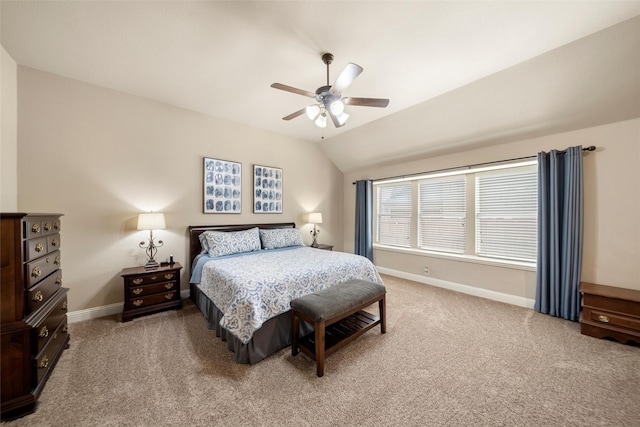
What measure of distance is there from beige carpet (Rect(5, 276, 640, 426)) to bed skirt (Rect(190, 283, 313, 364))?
8cm

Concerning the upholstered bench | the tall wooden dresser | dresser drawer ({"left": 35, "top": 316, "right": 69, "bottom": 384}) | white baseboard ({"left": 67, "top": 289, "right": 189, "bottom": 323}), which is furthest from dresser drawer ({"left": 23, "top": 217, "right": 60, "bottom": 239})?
the upholstered bench

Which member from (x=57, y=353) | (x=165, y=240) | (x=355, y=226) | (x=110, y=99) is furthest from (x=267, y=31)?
(x=355, y=226)

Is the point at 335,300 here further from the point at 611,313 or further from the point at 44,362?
the point at 611,313

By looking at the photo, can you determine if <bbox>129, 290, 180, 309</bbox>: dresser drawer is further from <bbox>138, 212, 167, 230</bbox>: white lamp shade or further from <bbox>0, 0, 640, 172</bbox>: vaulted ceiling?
<bbox>0, 0, 640, 172</bbox>: vaulted ceiling

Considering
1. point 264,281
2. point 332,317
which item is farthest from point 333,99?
point 332,317

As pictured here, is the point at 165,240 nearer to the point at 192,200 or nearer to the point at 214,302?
the point at 192,200

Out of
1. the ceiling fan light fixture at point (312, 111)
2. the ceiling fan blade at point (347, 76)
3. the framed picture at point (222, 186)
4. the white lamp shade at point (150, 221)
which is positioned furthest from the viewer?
the framed picture at point (222, 186)

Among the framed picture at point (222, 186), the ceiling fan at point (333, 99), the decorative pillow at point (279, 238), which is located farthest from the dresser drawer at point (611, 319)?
the framed picture at point (222, 186)

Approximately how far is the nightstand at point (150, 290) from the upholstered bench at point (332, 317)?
6.30 feet

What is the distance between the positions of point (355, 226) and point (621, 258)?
3787 mm

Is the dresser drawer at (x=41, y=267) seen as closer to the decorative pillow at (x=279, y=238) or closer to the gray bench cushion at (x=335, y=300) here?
the gray bench cushion at (x=335, y=300)

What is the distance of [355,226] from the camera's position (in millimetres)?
5402

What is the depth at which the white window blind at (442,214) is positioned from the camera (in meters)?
3.97

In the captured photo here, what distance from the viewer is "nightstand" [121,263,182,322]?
2.78 meters
